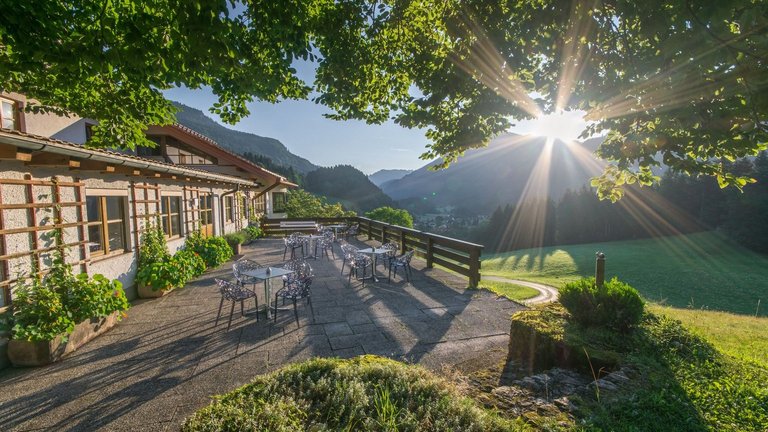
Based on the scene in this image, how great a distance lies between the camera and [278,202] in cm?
2583

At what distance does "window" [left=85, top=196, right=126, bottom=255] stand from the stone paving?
1242 mm

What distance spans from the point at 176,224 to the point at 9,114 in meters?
5.43

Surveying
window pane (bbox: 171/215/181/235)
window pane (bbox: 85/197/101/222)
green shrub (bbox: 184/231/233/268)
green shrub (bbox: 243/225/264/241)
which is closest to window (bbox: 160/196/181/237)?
window pane (bbox: 171/215/181/235)

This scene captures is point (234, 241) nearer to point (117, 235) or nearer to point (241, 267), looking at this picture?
point (117, 235)

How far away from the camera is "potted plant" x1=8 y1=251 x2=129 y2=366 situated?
3.85 meters

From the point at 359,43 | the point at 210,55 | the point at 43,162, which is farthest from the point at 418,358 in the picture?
the point at 43,162

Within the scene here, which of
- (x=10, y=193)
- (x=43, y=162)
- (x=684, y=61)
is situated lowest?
(x=10, y=193)

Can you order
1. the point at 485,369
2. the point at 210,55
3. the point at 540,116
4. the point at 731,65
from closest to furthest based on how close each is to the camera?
the point at 731,65, the point at 210,55, the point at 485,369, the point at 540,116

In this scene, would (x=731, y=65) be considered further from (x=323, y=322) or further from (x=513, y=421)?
(x=323, y=322)

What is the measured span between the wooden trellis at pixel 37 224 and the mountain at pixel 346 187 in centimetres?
5702

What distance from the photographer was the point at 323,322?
5.32 meters

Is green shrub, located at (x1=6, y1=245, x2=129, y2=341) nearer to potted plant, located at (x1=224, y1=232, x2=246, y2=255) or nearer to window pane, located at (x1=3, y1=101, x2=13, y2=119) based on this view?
potted plant, located at (x1=224, y1=232, x2=246, y2=255)

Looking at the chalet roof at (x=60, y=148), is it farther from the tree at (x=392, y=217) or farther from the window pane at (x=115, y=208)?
the tree at (x=392, y=217)

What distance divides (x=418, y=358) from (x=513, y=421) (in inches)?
71.2
